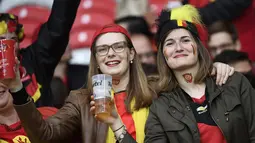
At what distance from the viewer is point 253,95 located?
14.8 ft

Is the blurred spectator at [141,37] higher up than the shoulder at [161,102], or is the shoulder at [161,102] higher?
the blurred spectator at [141,37]

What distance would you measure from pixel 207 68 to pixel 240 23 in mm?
2317

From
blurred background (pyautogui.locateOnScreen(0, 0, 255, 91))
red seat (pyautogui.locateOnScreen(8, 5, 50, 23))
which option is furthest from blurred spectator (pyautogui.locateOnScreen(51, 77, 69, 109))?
red seat (pyautogui.locateOnScreen(8, 5, 50, 23))

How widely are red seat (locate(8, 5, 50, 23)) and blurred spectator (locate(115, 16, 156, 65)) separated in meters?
2.27

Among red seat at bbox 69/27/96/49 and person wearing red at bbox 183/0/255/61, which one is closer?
person wearing red at bbox 183/0/255/61

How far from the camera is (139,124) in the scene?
4.59m

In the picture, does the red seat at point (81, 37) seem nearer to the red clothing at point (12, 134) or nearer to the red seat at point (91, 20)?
the red seat at point (91, 20)

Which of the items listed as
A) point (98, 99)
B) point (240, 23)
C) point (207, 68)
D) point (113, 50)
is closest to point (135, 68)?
point (113, 50)

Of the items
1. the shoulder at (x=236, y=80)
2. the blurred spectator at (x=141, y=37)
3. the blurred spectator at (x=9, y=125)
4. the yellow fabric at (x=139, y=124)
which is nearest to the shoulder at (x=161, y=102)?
the yellow fabric at (x=139, y=124)

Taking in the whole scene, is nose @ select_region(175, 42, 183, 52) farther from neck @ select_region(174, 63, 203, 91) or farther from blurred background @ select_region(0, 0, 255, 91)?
blurred background @ select_region(0, 0, 255, 91)

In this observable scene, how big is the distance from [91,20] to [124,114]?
3996 millimetres

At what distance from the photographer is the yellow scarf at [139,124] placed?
455 cm

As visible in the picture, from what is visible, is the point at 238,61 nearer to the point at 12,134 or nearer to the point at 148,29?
the point at 148,29

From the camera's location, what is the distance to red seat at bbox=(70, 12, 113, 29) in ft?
27.8
